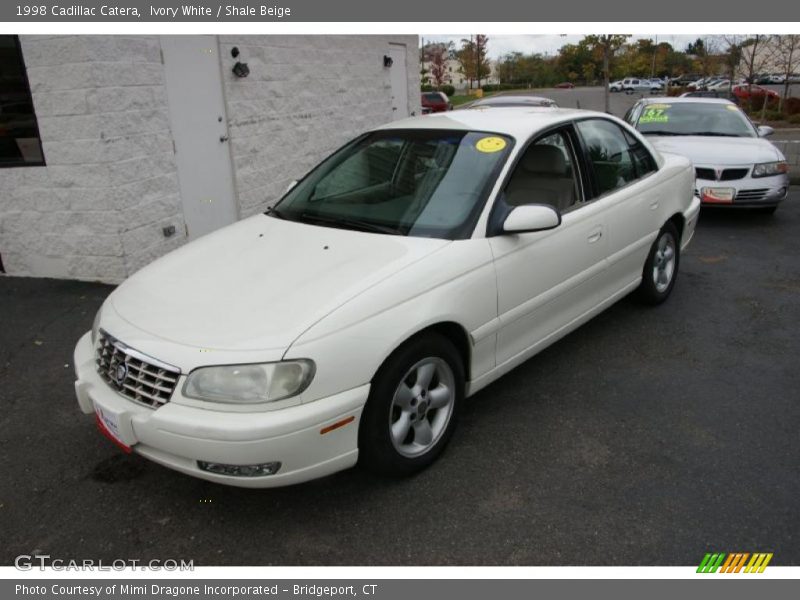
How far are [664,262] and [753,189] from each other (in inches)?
137

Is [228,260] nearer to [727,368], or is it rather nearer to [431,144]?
[431,144]

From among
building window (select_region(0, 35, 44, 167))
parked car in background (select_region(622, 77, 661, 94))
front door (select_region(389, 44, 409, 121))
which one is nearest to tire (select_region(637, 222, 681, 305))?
building window (select_region(0, 35, 44, 167))

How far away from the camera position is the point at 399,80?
10.1 metres

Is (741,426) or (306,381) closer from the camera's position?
(306,381)

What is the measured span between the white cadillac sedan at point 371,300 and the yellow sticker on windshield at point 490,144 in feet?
0.05

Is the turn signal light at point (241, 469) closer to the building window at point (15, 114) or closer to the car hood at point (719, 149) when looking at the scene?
the building window at point (15, 114)

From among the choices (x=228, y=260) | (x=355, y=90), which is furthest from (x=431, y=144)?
(x=355, y=90)

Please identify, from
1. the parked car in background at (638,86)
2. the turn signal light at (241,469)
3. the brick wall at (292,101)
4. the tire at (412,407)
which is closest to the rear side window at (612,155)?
the tire at (412,407)

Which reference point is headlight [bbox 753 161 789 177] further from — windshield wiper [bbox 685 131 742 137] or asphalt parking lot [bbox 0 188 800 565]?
asphalt parking lot [bbox 0 188 800 565]

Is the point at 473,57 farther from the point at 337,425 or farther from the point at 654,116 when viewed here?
the point at 337,425

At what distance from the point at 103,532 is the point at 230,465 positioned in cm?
77

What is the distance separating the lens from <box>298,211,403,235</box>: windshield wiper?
133 inches

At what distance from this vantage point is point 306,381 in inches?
100

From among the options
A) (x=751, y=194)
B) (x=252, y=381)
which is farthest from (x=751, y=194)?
(x=252, y=381)
